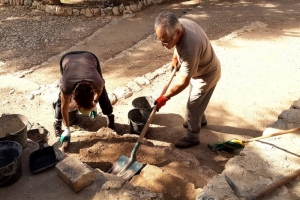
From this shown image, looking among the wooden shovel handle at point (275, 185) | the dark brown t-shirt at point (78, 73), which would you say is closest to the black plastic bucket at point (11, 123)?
the dark brown t-shirt at point (78, 73)

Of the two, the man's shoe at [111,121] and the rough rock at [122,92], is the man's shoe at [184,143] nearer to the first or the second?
the man's shoe at [111,121]

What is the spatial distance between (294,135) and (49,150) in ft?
9.22

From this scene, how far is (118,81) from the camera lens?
6.11 m

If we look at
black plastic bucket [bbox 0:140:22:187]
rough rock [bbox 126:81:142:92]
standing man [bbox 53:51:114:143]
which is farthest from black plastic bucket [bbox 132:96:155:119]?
black plastic bucket [bbox 0:140:22:187]

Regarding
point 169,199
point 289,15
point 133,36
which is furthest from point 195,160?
point 289,15

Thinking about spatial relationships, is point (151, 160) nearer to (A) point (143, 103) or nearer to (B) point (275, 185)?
(A) point (143, 103)

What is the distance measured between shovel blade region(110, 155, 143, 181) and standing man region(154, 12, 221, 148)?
761 millimetres

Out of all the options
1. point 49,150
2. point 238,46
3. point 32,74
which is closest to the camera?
point 49,150

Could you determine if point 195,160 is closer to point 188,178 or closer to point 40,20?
point 188,178

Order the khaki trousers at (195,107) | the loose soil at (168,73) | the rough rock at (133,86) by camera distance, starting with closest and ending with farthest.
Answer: the khaki trousers at (195,107) < the loose soil at (168,73) < the rough rock at (133,86)

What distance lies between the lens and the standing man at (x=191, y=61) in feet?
11.0

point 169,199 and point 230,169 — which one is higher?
point 230,169

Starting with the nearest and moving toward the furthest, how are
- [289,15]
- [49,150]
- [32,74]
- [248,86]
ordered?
[49,150]
[248,86]
[32,74]
[289,15]

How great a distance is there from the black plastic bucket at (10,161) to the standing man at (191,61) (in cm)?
164
